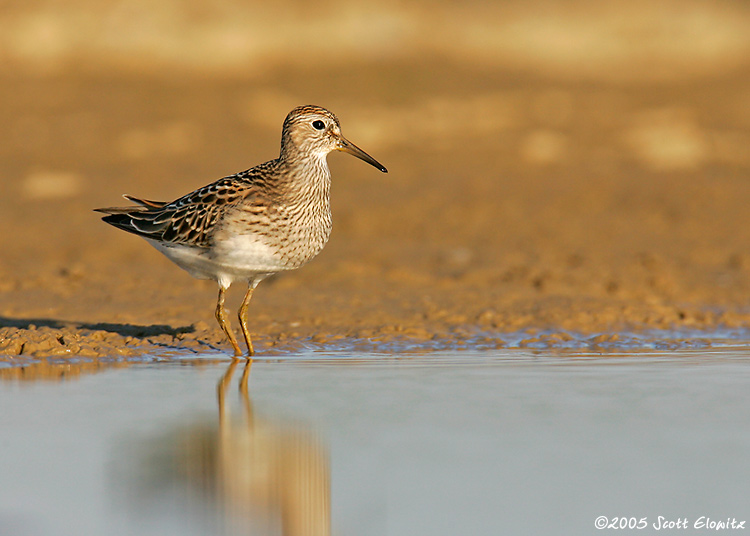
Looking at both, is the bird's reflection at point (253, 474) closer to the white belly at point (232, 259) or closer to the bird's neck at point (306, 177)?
the white belly at point (232, 259)

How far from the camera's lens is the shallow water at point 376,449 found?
13.6 ft

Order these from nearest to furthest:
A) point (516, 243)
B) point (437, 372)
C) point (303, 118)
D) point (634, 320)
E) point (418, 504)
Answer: point (418, 504)
point (437, 372)
point (303, 118)
point (634, 320)
point (516, 243)

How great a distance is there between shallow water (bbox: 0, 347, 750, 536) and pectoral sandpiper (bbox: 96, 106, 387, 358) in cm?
108

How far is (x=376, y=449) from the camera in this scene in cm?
503

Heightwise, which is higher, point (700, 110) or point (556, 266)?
point (700, 110)

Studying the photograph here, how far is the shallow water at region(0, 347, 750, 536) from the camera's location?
4152 millimetres

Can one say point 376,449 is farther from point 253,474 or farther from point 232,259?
point 232,259

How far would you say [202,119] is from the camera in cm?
1750

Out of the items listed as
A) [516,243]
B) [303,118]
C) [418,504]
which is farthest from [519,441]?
[516,243]

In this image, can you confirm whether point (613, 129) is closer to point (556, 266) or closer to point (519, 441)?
point (556, 266)

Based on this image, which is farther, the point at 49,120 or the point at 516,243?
the point at 49,120

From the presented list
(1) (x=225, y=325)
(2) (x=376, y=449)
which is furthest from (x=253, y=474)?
(1) (x=225, y=325)

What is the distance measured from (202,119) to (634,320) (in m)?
9.88

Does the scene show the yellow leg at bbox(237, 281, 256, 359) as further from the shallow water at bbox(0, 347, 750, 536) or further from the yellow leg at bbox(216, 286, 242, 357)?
the shallow water at bbox(0, 347, 750, 536)
